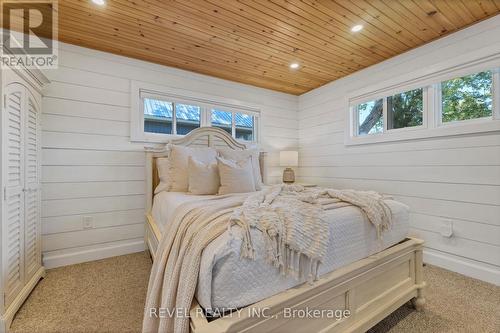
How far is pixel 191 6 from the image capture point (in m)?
1.85

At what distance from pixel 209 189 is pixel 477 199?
2.51m

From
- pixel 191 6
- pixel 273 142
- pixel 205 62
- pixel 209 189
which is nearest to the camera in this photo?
pixel 191 6

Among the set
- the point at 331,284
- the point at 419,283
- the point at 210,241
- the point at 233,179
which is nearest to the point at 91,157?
the point at 233,179

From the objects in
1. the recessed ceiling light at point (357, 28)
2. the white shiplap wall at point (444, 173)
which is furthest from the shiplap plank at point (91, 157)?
the white shiplap wall at point (444, 173)

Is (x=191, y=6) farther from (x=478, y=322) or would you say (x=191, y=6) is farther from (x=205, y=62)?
(x=478, y=322)

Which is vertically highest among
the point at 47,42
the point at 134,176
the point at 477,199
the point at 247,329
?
the point at 47,42

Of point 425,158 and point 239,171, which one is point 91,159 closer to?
point 239,171

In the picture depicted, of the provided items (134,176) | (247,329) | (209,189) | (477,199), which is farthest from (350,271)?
(134,176)

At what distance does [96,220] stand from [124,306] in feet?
4.08

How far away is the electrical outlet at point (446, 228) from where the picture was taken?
223cm

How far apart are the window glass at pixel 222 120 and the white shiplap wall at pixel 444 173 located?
5.57ft

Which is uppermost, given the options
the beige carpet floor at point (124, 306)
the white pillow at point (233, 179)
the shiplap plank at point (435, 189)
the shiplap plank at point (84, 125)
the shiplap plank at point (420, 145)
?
the shiplap plank at point (84, 125)

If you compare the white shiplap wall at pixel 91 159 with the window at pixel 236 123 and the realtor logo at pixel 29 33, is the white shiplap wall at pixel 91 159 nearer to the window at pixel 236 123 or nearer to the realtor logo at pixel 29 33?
the realtor logo at pixel 29 33

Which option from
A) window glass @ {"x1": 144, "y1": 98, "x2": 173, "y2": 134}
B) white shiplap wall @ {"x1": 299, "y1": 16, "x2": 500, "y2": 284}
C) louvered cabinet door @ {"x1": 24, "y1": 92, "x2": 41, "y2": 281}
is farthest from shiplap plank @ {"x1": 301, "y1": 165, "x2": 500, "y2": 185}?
louvered cabinet door @ {"x1": 24, "y1": 92, "x2": 41, "y2": 281}
